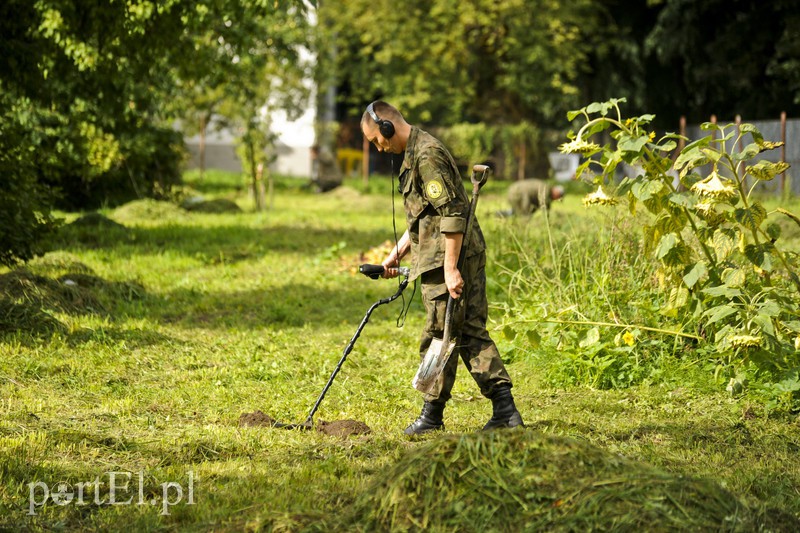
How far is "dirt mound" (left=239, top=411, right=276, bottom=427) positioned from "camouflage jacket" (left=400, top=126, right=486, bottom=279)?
1.24 m

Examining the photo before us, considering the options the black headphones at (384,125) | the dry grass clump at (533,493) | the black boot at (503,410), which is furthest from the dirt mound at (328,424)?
the dry grass clump at (533,493)

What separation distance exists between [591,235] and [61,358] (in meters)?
4.64

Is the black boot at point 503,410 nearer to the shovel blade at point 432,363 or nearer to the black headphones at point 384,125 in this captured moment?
the shovel blade at point 432,363

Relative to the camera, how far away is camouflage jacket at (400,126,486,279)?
555 centimetres

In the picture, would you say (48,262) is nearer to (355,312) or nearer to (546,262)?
(355,312)

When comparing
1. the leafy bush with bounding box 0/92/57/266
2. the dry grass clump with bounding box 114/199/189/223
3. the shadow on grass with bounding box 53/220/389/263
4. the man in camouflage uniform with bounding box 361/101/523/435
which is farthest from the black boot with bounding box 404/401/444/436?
the dry grass clump with bounding box 114/199/189/223

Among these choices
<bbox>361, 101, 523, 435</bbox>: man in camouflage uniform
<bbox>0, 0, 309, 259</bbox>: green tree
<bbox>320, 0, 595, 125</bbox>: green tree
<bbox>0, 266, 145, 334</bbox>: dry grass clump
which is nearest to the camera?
<bbox>361, 101, 523, 435</bbox>: man in camouflage uniform

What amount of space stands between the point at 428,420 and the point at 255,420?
40.5 inches

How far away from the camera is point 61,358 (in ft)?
24.5

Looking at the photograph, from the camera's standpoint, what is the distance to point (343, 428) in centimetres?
587

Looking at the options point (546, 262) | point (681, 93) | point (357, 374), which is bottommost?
point (357, 374)

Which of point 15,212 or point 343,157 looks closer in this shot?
point 15,212

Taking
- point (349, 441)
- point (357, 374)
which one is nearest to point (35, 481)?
point (349, 441)

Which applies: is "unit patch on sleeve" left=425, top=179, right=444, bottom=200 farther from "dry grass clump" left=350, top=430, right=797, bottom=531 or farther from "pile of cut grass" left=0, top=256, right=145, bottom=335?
"pile of cut grass" left=0, top=256, right=145, bottom=335
